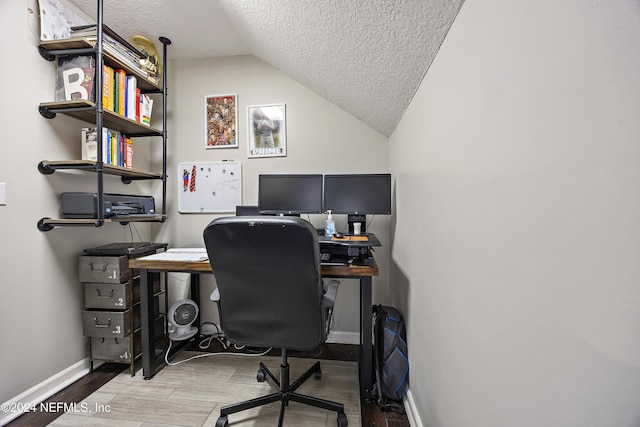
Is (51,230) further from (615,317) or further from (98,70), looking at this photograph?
(615,317)

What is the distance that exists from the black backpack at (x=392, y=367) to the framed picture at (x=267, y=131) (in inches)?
67.2

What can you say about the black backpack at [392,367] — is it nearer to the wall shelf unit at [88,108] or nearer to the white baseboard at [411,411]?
the white baseboard at [411,411]

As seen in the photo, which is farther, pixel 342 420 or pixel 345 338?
pixel 345 338

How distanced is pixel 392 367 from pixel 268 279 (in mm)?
991

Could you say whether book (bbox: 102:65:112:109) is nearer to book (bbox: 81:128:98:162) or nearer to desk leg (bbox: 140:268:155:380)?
book (bbox: 81:128:98:162)

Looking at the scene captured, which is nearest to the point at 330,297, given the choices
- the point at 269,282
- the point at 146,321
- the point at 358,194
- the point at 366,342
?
the point at 269,282

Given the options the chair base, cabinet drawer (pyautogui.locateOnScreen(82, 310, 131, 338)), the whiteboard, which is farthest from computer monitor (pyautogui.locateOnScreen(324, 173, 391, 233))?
cabinet drawer (pyautogui.locateOnScreen(82, 310, 131, 338))

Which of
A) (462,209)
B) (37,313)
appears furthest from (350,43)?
(37,313)

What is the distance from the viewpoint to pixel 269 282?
112cm

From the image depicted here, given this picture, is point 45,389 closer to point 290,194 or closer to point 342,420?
point 342,420

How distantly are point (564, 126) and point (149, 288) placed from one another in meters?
2.23

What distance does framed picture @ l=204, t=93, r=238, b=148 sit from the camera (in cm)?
233

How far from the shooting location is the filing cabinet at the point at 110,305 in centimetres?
172

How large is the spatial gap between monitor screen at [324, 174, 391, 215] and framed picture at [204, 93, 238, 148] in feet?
3.60
